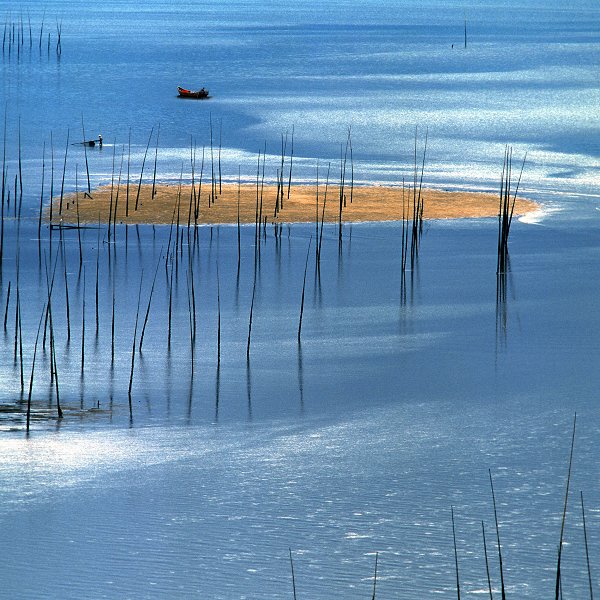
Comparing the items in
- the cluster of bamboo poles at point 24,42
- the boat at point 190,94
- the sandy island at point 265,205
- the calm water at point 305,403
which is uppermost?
the cluster of bamboo poles at point 24,42

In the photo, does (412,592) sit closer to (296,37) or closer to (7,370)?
(7,370)

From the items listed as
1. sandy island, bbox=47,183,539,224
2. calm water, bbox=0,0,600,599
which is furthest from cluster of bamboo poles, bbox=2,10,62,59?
sandy island, bbox=47,183,539,224

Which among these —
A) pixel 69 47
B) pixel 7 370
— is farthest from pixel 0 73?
pixel 7 370

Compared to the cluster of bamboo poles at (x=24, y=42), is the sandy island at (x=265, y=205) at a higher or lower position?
lower

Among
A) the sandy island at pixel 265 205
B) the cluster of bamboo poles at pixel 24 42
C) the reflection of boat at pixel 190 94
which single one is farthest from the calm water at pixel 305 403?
the cluster of bamboo poles at pixel 24 42

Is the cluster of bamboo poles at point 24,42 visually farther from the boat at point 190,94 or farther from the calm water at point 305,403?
the calm water at point 305,403

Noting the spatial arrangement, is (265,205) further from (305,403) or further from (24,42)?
(24,42)

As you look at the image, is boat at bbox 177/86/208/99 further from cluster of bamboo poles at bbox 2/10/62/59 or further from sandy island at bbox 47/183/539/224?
cluster of bamboo poles at bbox 2/10/62/59

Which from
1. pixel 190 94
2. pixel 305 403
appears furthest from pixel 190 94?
pixel 305 403
